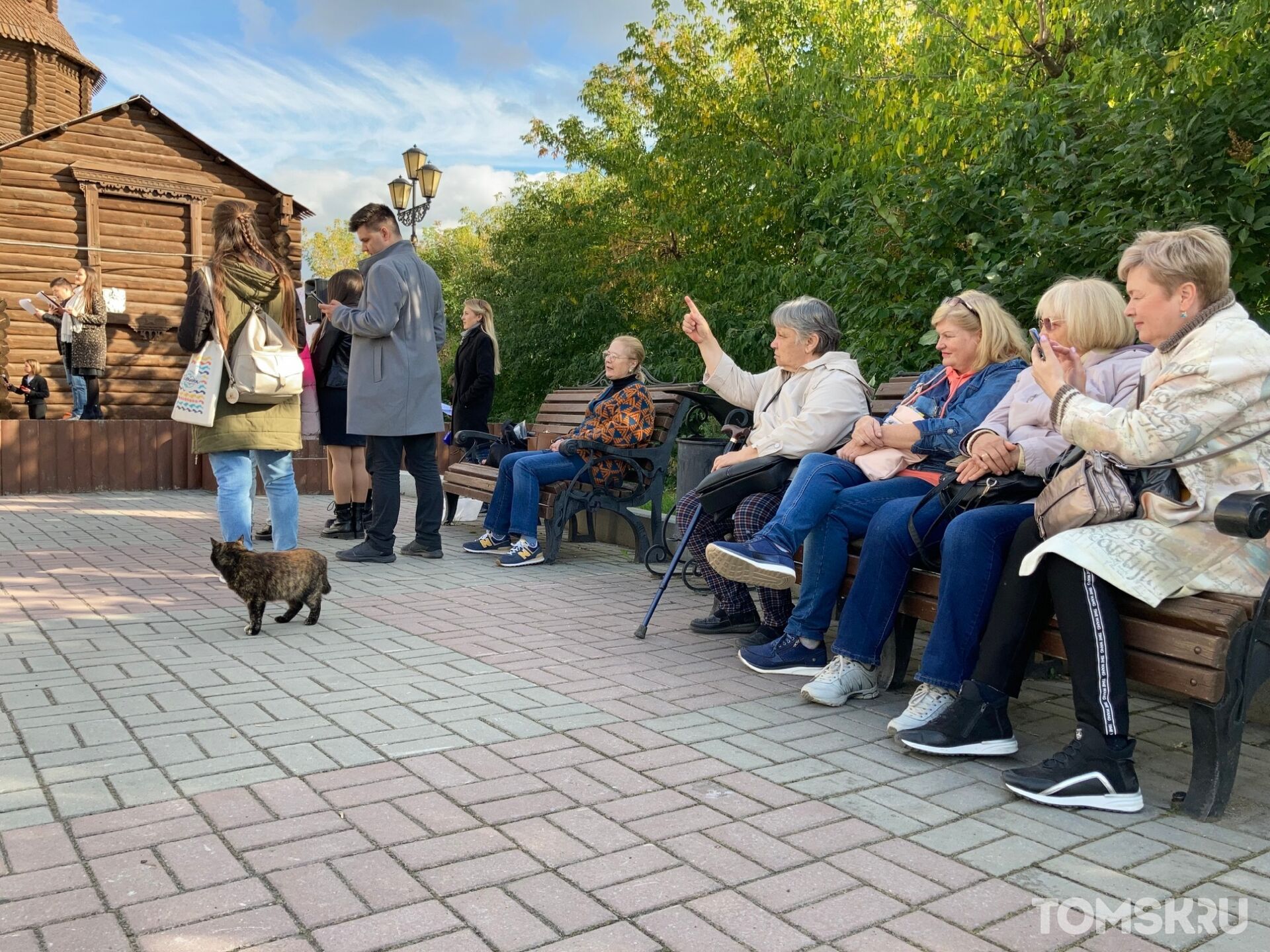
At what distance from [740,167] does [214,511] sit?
1061 cm

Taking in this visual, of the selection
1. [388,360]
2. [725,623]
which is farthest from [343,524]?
[725,623]

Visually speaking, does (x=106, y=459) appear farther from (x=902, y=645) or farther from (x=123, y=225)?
(x=902, y=645)

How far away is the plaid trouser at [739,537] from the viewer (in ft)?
15.1

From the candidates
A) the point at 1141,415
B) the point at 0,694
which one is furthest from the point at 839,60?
the point at 0,694

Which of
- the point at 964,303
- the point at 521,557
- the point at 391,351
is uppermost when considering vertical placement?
the point at 964,303

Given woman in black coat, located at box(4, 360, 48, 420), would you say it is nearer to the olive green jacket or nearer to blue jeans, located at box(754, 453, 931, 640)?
the olive green jacket

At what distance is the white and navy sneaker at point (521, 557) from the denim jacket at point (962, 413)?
10.4ft

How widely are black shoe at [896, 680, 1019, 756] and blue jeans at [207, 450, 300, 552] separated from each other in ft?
12.1

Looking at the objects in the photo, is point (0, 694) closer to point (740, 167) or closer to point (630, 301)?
point (740, 167)

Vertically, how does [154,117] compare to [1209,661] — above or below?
above

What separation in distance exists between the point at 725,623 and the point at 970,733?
1.82 meters

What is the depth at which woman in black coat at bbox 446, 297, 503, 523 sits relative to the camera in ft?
27.2

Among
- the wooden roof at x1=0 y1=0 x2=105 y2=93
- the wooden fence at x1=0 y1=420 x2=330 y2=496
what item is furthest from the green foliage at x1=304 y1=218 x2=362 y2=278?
the wooden fence at x1=0 y1=420 x2=330 y2=496

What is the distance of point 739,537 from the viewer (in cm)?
462
